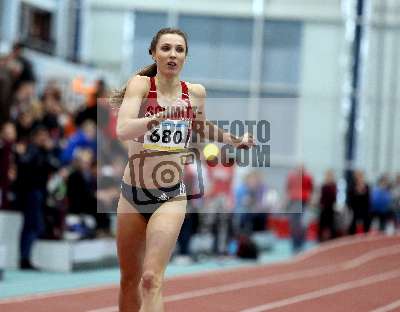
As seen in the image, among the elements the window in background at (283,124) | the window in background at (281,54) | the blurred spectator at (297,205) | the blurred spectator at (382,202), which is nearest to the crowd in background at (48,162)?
the blurred spectator at (297,205)

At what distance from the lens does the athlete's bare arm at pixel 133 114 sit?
478cm

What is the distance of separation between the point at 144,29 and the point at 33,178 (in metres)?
14.5

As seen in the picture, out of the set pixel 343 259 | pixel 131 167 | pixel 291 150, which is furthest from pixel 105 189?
pixel 291 150

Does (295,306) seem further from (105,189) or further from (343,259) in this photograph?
(343,259)

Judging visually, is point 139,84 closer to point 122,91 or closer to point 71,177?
point 122,91

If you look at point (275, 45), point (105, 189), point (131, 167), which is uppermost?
point (275, 45)

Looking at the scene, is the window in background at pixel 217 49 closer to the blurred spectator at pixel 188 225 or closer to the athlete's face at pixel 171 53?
the blurred spectator at pixel 188 225

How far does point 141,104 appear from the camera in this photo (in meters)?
5.14

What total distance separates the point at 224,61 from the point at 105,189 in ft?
44.7

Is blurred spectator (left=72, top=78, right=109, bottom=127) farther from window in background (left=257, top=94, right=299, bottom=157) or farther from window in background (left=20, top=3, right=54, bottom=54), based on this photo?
window in background (left=257, top=94, right=299, bottom=157)

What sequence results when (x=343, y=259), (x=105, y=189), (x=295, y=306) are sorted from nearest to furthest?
(x=295, y=306) → (x=105, y=189) → (x=343, y=259)

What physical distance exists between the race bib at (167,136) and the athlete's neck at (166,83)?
195 mm

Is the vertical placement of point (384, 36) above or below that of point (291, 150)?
above

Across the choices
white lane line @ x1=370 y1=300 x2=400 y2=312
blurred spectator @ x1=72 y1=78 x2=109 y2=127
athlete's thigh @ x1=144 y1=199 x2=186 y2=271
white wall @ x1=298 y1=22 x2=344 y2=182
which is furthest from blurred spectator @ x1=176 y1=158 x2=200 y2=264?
white wall @ x1=298 y1=22 x2=344 y2=182
